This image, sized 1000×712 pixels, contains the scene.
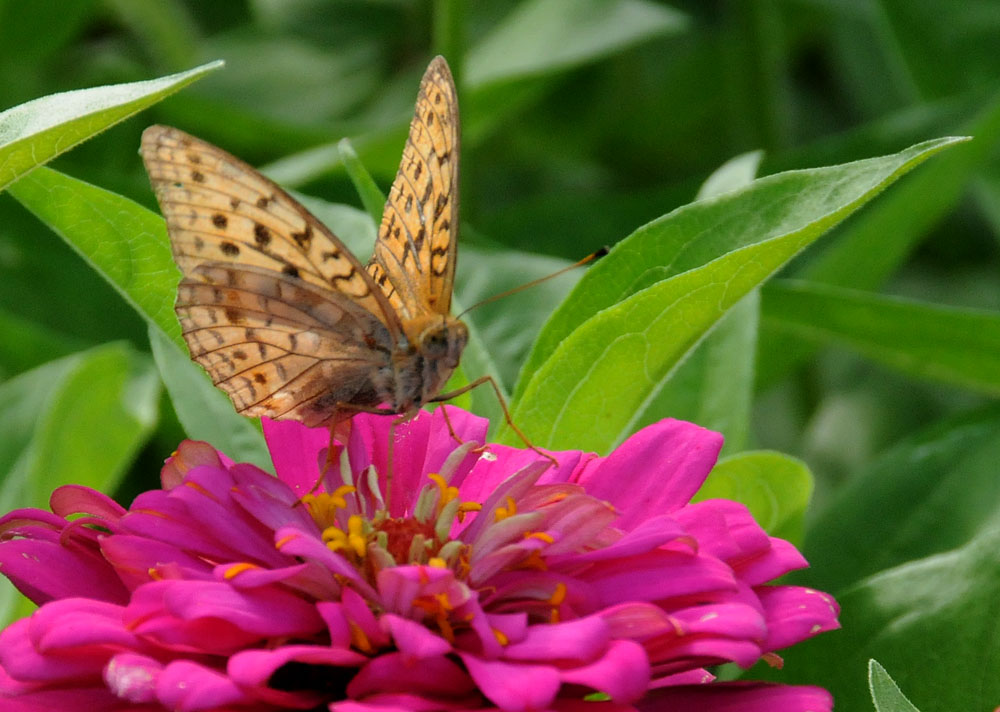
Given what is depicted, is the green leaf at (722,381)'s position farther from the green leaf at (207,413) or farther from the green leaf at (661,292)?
the green leaf at (207,413)

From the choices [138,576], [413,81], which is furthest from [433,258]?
[413,81]

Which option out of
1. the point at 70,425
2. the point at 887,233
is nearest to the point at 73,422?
the point at 70,425

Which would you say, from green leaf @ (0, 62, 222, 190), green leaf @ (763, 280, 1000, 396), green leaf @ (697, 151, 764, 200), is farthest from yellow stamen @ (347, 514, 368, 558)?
green leaf @ (763, 280, 1000, 396)

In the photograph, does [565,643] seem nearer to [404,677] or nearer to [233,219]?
[404,677]

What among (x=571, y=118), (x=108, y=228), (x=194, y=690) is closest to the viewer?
(x=194, y=690)

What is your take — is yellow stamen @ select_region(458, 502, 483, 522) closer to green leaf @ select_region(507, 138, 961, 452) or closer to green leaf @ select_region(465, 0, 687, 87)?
green leaf @ select_region(507, 138, 961, 452)

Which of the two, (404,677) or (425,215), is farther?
(425,215)
